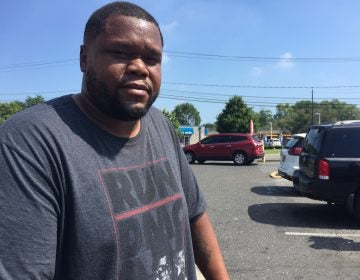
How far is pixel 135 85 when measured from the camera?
1552 mm

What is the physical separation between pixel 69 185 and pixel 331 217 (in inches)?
320

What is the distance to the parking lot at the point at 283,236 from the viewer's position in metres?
5.38

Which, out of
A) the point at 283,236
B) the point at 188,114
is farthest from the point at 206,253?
the point at 188,114

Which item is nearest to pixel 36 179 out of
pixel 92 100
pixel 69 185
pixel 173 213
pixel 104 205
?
pixel 69 185

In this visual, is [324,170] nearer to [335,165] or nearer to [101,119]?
[335,165]

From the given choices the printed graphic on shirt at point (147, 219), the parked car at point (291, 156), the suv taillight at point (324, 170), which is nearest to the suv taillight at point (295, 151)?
the parked car at point (291, 156)

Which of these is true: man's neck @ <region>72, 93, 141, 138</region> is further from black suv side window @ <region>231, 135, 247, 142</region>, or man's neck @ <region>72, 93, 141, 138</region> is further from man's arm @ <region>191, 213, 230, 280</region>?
black suv side window @ <region>231, 135, 247, 142</region>

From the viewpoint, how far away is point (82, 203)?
135 centimetres

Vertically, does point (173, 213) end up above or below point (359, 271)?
above

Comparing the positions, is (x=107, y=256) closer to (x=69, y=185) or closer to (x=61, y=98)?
(x=69, y=185)

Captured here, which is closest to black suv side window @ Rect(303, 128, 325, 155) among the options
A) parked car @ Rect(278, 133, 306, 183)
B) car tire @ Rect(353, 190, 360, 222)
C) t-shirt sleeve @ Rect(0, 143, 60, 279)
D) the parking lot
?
car tire @ Rect(353, 190, 360, 222)

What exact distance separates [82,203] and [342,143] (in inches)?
295

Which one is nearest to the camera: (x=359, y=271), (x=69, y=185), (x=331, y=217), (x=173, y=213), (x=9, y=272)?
(x=9, y=272)

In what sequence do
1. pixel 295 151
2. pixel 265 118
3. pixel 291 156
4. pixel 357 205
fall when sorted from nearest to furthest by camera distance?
pixel 357 205, pixel 295 151, pixel 291 156, pixel 265 118
